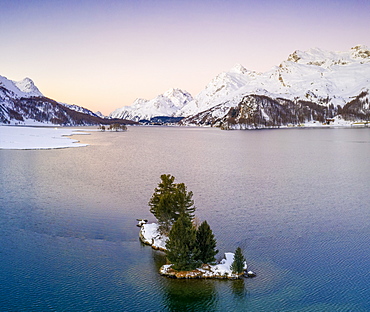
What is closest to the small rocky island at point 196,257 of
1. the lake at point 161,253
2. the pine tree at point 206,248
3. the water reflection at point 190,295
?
the pine tree at point 206,248

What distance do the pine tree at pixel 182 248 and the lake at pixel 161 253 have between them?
108 centimetres

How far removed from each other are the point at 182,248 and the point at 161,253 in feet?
12.3

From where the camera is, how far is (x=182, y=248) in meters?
20.7

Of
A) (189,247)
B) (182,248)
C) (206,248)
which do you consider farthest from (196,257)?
(182,248)

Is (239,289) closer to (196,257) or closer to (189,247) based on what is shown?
(196,257)

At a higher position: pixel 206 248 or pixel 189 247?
pixel 189 247

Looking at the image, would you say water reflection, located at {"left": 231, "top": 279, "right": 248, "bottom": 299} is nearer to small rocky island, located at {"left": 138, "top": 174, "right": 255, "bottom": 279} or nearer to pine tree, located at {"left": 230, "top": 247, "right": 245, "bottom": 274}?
small rocky island, located at {"left": 138, "top": 174, "right": 255, "bottom": 279}

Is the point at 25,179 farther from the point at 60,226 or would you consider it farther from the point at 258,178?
the point at 258,178

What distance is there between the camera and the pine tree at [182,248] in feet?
67.3

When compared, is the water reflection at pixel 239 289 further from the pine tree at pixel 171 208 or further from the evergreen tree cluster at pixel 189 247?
the pine tree at pixel 171 208

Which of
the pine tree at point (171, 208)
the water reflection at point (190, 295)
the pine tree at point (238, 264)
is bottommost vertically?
the water reflection at point (190, 295)

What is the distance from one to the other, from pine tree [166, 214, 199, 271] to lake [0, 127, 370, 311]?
1.08 m

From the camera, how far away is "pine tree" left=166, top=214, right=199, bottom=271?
20.5 m

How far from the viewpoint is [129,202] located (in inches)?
1437
